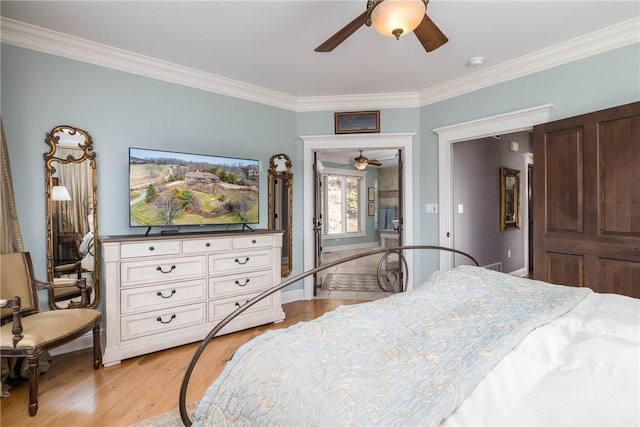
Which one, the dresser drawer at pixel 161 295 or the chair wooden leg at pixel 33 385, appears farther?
the dresser drawer at pixel 161 295

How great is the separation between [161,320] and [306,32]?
8.60 feet

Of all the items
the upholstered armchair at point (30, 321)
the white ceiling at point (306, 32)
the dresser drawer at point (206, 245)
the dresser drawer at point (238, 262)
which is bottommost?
the upholstered armchair at point (30, 321)

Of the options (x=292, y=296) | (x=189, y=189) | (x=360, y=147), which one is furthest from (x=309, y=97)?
(x=292, y=296)

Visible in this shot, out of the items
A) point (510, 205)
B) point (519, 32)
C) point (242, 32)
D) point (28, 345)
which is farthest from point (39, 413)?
point (510, 205)

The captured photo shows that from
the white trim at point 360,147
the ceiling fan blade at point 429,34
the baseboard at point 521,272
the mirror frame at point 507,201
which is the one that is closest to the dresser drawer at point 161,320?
the white trim at point 360,147

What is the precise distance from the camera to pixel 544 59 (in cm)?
288

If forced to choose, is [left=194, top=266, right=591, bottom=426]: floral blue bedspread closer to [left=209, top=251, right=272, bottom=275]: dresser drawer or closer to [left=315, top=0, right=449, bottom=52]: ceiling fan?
[left=315, top=0, right=449, bottom=52]: ceiling fan

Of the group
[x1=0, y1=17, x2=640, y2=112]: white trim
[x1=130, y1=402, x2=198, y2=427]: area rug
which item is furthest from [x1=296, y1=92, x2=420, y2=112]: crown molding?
[x1=130, y1=402, x2=198, y2=427]: area rug

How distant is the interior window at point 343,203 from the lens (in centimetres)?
812

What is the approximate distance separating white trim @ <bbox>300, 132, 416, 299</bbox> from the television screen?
792 mm

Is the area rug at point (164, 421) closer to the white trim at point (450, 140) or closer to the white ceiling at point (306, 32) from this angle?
the white ceiling at point (306, 32)

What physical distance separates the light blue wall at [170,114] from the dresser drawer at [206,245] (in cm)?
66

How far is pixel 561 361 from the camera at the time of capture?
36.1 inches

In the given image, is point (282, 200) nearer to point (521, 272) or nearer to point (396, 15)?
point (396, 15)
